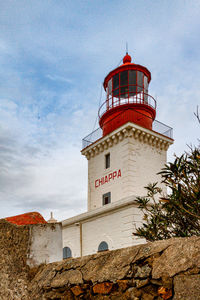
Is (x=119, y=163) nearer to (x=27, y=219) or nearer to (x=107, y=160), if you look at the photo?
(x=107, y=160)

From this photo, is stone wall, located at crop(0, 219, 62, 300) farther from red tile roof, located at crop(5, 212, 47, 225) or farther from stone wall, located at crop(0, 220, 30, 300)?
red tile roof, located at crop(5, 212, 47, 225)

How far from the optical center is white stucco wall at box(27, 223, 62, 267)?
3629 mm

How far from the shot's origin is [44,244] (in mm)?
3707

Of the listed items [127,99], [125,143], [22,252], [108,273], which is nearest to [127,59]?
[127,99]

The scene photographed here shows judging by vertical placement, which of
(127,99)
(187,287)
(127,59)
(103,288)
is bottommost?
(103,288)

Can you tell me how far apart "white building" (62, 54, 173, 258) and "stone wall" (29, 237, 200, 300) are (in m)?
10.5

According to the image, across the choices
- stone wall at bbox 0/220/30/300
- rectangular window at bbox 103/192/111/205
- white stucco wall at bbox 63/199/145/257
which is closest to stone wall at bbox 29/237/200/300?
stone wall at bbox 0/220/30/300

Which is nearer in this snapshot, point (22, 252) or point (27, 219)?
point (22, 252)

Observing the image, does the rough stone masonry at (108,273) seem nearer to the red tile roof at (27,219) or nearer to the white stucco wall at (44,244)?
the white stucco wall at (44,244)

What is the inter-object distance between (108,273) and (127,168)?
13.7m

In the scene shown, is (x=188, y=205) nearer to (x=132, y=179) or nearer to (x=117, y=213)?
(x=117, y=213)

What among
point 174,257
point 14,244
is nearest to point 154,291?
point 174,257

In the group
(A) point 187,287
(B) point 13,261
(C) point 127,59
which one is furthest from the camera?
(C) point 127,59

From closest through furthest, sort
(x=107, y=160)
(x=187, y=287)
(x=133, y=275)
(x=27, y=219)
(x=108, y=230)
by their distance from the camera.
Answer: (x=187, y=287)
(x=133, y=275)
(x=27, y=219)
(x=108, y=230)
(x=107, y=160)
